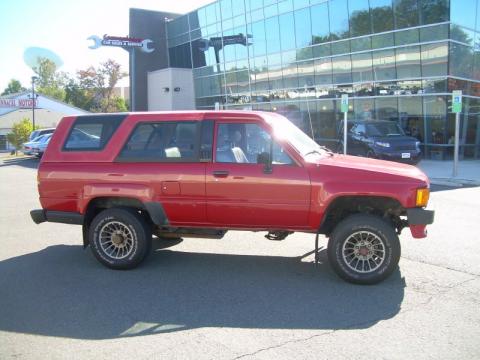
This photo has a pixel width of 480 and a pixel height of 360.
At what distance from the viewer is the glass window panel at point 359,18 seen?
2414 cm

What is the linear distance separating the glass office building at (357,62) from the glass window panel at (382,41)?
0.05 meters

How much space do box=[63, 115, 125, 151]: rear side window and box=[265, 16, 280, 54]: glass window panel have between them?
25.8m

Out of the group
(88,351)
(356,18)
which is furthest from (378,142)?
(88,351)

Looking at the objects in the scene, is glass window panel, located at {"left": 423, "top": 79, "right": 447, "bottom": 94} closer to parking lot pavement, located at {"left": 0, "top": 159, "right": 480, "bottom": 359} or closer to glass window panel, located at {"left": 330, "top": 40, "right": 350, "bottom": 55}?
glass window panel, located at {"left": 330, "top": 40, "right": 350, "bottom": 55}

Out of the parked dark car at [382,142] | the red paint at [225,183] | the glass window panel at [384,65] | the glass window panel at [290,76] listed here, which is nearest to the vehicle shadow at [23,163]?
the parked dark car at [382,142]

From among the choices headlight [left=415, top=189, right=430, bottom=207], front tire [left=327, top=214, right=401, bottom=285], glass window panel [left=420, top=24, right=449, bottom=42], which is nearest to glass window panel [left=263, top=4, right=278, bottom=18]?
glass window panel [left=420, top=24, right=449, bottom=42]

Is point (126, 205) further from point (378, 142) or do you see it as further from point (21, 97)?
point (21, 97)

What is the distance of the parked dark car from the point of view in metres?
17.8

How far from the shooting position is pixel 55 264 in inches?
250

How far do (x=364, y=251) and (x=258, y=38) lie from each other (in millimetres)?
28913

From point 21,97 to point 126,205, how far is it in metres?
64.2

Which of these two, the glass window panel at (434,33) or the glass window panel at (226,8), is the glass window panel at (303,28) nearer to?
the glass window panel at (434,33)

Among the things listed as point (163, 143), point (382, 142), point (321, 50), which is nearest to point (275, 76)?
point (321, 50)

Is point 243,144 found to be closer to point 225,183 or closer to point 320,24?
point 225,183
